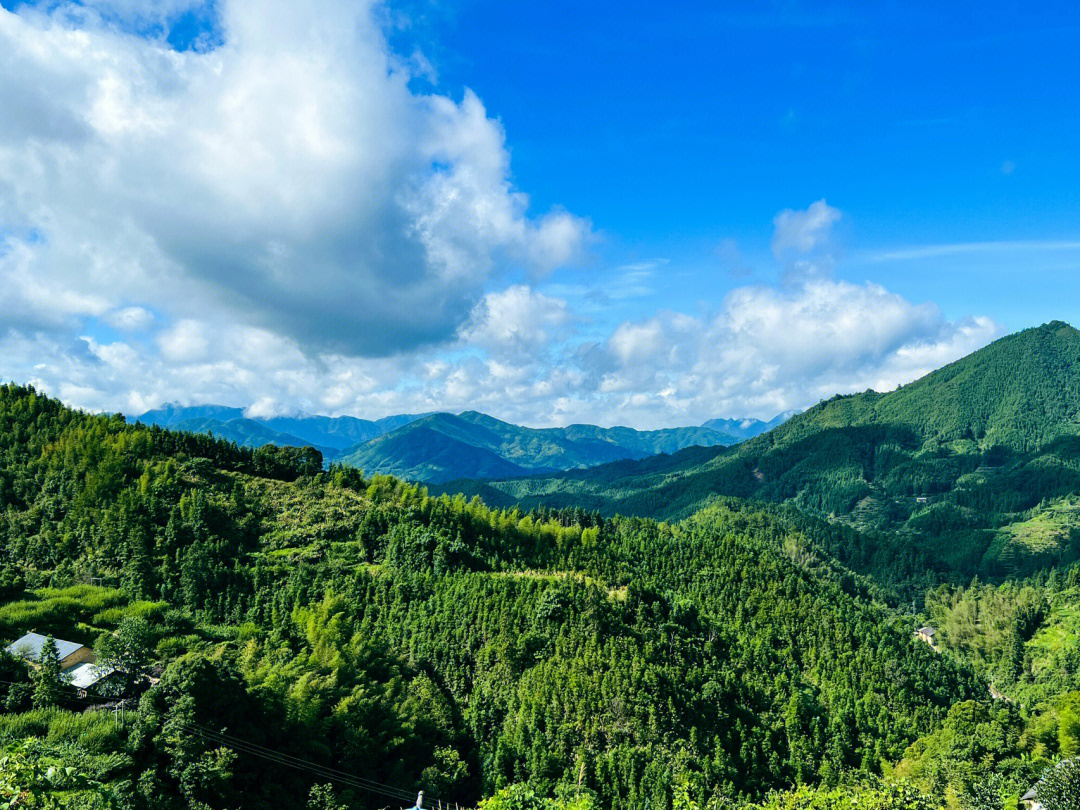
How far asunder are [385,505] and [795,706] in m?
68.0

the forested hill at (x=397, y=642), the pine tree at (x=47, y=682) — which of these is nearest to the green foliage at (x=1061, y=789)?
the forested hill at (x=397, y=642)

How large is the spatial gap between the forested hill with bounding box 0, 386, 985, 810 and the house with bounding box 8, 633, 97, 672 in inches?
64.3

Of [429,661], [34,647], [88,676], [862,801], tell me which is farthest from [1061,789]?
[34,647]

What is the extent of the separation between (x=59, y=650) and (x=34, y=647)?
1.78 meters

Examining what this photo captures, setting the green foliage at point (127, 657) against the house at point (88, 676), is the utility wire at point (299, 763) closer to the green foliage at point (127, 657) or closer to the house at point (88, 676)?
the green foliage at point (127, 657)

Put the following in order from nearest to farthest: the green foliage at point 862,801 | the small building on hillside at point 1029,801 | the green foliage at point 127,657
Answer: the green foliage at point 862,801 → the small building on hillside at point 1029,801 → the green foliage at point 127,657

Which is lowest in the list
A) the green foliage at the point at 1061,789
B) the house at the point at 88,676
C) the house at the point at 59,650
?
the green foliage at the point at 1061,789

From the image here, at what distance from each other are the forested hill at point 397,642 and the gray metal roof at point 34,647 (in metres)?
2.17

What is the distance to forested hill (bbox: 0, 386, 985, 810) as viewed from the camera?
150ft

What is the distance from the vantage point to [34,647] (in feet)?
161

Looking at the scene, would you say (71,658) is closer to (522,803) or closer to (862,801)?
(522,803)

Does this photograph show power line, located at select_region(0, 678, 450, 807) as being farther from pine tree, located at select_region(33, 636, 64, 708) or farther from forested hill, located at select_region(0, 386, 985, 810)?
pine tree, located at select_region(33, 636, 64, 708)

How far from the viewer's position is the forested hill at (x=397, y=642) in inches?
1801

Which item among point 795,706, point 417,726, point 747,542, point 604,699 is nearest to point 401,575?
point 417,726
